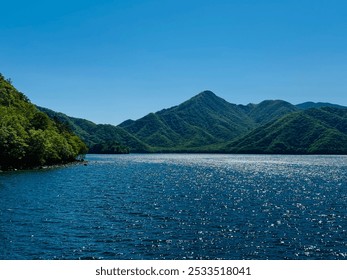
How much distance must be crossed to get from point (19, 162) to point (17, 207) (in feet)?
298

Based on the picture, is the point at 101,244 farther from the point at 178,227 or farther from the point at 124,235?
the point at 178,227

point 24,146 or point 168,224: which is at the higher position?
point 24,146

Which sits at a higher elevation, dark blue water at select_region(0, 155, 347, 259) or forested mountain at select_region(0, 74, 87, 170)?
forested mountain at select_region(0, 74, 87, 170)

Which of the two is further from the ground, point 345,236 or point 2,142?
point 2,142

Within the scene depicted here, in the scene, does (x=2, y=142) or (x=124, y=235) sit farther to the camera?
(x=2, y=142)

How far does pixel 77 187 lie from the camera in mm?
99938

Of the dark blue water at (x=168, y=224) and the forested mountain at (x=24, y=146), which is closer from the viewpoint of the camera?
the dark blue water at (x=168, y=224)

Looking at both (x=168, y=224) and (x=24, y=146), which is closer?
(x=168, y=224)

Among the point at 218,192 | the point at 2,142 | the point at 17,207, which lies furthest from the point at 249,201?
the point at 2,142

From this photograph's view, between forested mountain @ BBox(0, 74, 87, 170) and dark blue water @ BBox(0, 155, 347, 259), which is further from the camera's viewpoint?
forested mountain @ BBox(0, 74, 87, 170)

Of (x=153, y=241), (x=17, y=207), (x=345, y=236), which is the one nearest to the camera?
(x=153, y=241)

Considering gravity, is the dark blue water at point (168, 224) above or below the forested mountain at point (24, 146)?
below

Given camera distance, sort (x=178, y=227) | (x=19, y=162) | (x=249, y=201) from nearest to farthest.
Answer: (x=178, y=227) < (x=249, y=201) < (x=19, y=162)
